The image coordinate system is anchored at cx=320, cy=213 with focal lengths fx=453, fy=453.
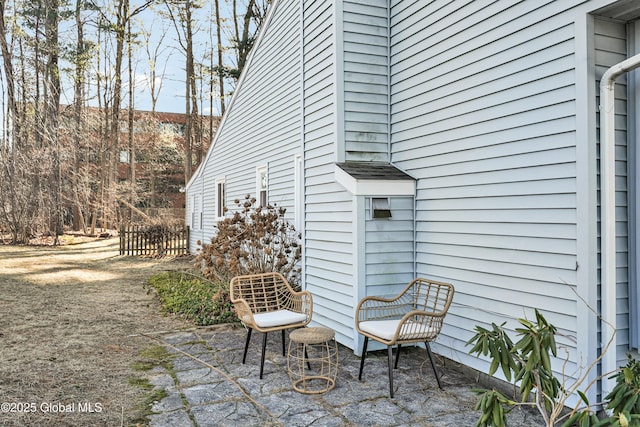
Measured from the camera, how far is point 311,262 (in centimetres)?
563

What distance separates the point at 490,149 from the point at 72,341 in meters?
4.87

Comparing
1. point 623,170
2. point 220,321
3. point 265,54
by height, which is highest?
point 265,54

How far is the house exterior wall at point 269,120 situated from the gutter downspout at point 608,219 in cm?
462

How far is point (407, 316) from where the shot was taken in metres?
3.38

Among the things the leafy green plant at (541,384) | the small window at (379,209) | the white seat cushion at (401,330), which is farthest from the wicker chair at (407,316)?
the leafy green plant at (541,384)

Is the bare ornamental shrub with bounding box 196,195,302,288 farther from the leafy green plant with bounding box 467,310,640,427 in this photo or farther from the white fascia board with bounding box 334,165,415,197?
the leafy green plant with bounding box 467,310,640,427

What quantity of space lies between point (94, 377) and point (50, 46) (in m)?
17.6

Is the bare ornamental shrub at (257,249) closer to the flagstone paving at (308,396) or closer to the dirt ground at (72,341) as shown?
the dirt ground at (72,341)

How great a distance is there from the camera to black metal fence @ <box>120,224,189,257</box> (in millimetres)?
14906

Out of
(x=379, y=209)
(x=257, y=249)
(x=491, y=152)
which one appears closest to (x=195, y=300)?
(x=257, y=249)

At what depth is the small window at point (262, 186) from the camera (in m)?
8.99

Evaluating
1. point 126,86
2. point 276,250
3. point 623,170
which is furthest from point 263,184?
point 126,86

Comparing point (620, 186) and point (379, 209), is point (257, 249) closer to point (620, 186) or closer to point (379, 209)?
point (379, 209)

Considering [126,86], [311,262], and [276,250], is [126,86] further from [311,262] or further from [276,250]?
[311,262]
